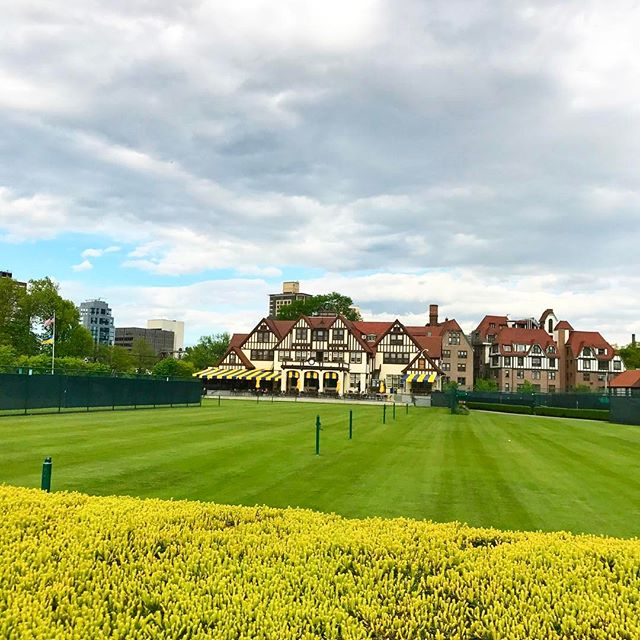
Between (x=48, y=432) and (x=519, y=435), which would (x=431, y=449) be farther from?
(x=48, y=432)

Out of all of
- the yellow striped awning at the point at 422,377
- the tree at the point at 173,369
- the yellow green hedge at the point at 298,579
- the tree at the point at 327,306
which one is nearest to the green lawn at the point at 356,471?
the yellow green hedge at the point at 298,579

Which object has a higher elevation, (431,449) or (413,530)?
(413,530)

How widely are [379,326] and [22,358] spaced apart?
5797 centimetres

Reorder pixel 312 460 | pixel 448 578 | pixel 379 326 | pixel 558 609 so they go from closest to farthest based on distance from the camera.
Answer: pixel 558 609
pixel 448 578
pixel 312 460
pixel 379 326

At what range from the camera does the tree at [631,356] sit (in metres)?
114

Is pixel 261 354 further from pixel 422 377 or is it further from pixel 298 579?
pixel 298 579

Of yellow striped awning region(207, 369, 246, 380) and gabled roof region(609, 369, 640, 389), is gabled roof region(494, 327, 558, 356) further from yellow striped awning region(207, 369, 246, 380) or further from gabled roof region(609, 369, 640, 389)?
yellow striped awning region(207, 369, 246, 380)

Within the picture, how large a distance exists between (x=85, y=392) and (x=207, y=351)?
269ft

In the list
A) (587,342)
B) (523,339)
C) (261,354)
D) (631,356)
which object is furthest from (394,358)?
(631,356)

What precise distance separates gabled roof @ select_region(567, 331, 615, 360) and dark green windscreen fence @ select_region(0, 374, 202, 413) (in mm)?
84311

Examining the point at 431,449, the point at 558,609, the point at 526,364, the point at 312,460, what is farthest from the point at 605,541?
the point at 526,364

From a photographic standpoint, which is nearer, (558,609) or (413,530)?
(558,609)

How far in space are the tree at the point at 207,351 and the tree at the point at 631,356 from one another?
81.0 m

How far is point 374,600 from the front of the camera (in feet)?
15.6
